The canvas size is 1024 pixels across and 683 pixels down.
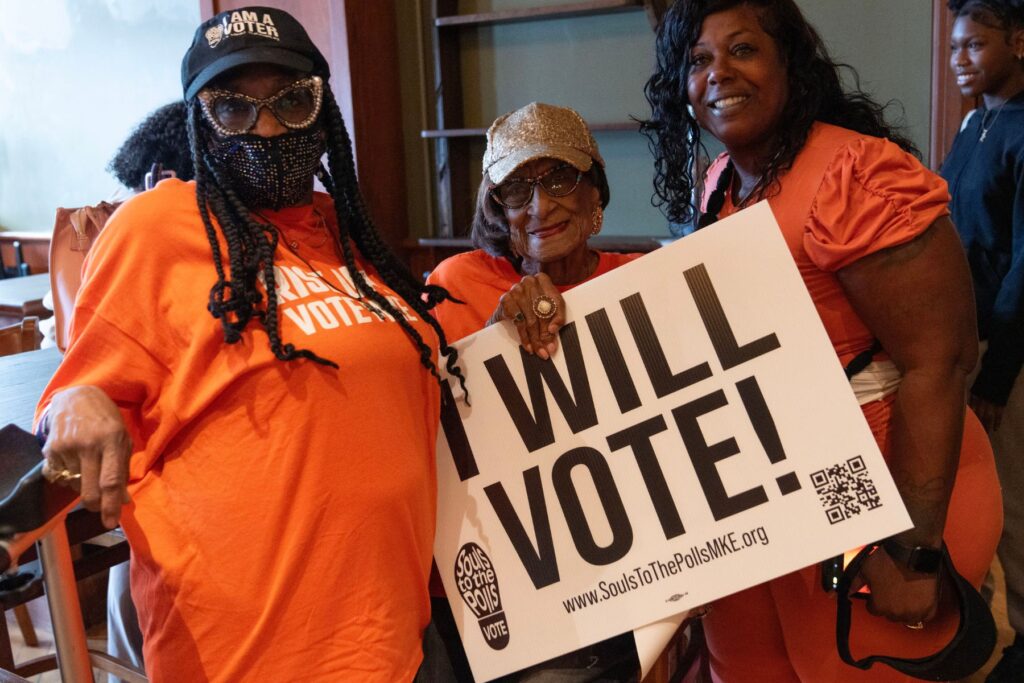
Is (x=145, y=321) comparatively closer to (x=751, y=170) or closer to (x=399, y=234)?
(x=751, y=170)

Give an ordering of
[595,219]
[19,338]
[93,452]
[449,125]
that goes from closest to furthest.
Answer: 1. [93,452]
2. [595,219]
3. [19,338]
4. [449,125]

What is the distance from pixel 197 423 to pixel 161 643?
27 cm

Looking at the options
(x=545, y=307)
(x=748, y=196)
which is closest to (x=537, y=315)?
(x=545, y=307)

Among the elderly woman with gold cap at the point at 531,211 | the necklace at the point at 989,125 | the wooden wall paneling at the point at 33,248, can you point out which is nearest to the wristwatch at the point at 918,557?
the elderly woman with gold cap at the point at 531,211

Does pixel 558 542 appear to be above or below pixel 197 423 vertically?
below

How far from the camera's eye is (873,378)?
128cm

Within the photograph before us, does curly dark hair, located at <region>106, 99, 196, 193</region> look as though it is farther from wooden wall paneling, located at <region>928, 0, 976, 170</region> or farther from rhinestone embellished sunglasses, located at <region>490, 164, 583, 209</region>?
wooden wall paneling, located at <region>928, 0, 976, 170</region>

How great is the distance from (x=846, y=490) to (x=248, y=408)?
2.42 ft

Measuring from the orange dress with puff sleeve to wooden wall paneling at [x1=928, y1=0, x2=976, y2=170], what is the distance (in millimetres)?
2106

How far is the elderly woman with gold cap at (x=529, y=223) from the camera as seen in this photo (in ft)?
4.93

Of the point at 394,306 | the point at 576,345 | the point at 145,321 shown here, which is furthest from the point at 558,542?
the point at 145,321

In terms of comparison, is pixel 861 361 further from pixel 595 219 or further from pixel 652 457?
pixel 595 219

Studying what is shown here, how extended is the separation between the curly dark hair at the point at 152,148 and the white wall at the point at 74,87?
3.43 m

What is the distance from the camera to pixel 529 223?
153cm
